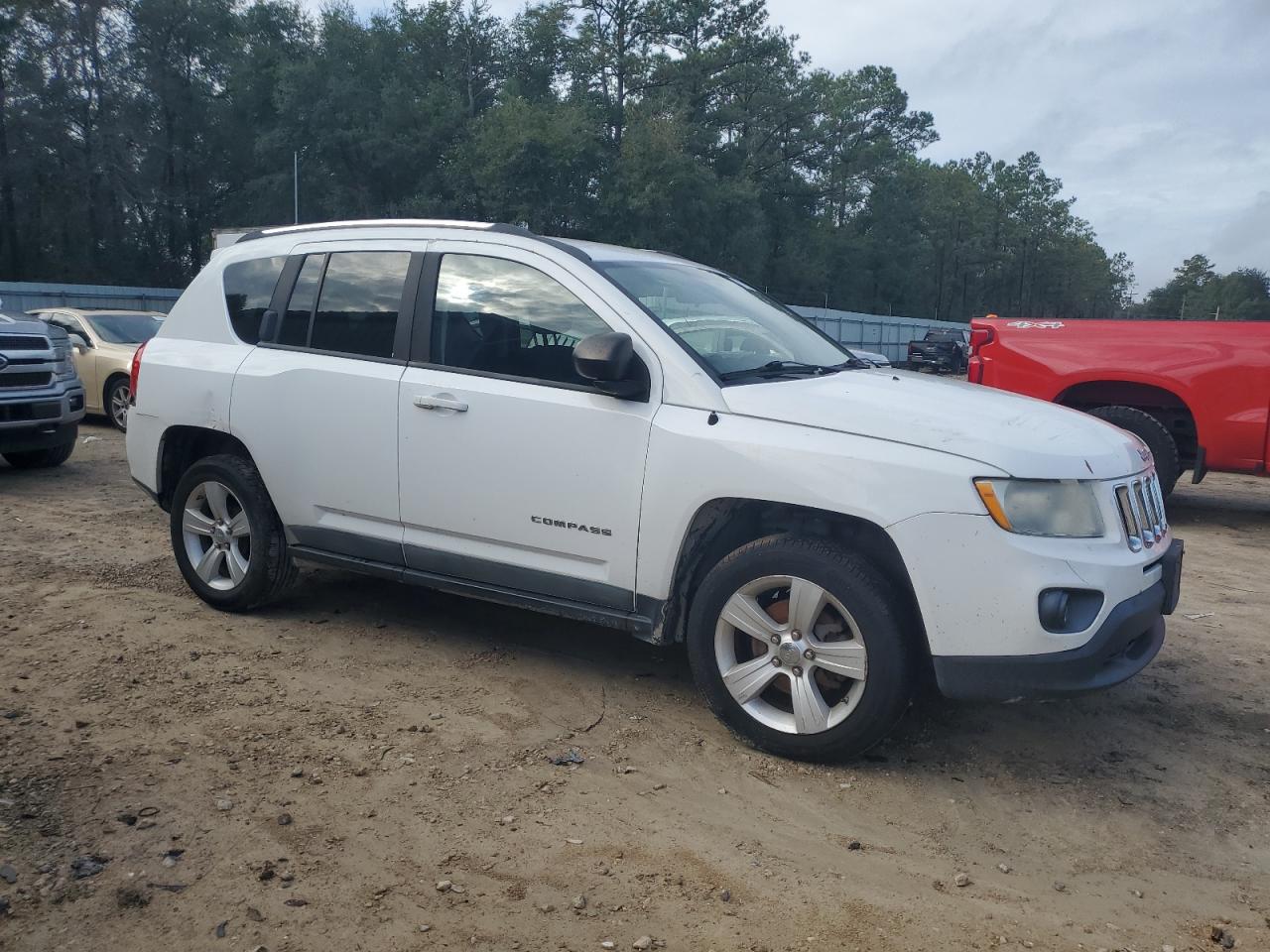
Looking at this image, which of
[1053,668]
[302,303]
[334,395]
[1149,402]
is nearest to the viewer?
[1053,668]

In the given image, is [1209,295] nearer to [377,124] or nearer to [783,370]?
[377,124]

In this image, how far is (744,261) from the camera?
193 ft

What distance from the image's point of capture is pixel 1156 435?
8297 millimetres

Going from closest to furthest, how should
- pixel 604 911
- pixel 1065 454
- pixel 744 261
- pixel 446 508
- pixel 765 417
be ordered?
pixel 604 911 < pixel 1065 454 < pixel 765 417 < pixel 446 508 < pixel 744 261

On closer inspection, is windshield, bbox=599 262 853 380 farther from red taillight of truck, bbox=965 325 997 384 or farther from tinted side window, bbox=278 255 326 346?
red taillight of truck, bbox=965 325 997 384

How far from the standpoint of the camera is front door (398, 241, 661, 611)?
4.11m

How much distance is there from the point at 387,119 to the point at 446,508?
48420 mm

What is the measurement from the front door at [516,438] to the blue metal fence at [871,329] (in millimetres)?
37312

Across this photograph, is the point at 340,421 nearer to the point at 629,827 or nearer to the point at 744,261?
the point at 629,827

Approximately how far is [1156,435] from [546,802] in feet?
21.6

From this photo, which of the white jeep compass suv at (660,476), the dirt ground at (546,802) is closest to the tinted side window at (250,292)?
the white jeep compass suv at (660,476)

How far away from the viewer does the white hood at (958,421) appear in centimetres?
356

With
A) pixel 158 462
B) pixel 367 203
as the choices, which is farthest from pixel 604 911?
pixel 367 203

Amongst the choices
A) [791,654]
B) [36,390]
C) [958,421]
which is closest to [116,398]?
[36,390]
